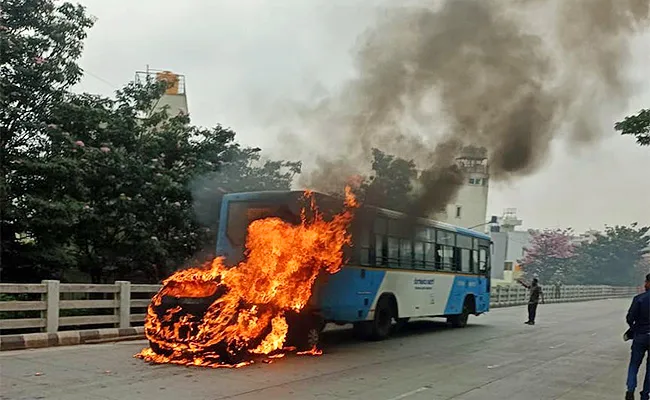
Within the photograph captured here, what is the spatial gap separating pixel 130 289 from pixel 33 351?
9.35 ft

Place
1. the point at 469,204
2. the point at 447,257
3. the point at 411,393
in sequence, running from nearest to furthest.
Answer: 1. the point at 411,393
2. the point at 447,257
3. the point at 469,204

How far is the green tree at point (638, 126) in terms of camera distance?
13.6 m

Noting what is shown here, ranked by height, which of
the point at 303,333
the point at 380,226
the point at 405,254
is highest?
the point at 380,226

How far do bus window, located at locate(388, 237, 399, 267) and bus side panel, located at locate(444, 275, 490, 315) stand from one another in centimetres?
351

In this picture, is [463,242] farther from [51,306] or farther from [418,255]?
[51,306]

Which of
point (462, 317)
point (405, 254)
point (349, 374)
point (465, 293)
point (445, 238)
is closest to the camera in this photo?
point (349, 374)

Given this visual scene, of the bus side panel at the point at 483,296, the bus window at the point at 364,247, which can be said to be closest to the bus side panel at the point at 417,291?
the bus window at the point at 364,247

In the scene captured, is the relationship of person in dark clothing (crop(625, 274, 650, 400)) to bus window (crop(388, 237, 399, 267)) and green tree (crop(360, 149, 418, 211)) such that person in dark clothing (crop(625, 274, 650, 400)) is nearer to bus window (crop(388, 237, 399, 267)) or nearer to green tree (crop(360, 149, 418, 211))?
bus window (crop(388, 237, 399, 267))

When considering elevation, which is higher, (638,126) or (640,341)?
(638,126)

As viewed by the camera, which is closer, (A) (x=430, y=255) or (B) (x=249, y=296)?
(B) (x=249, y=296)

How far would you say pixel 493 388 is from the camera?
8.70 meters

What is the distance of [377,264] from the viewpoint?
13227 mm

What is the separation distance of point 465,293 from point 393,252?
4.94 meters

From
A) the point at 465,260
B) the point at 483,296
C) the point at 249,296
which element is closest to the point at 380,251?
the point at 249,296
